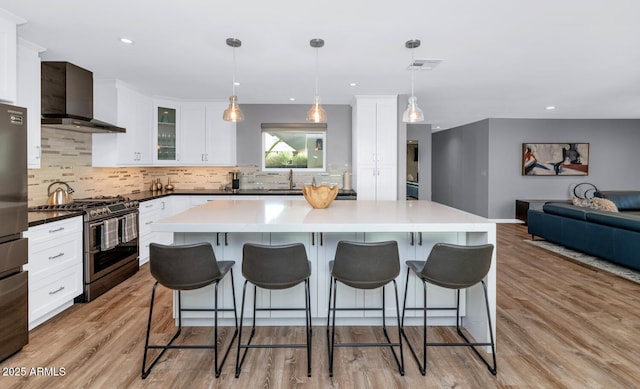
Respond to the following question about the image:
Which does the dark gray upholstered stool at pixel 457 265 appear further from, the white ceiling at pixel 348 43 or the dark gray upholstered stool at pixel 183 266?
the white ceiling at pixel 348 43

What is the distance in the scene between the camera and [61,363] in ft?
7.79

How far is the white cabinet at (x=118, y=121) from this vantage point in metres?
4.60

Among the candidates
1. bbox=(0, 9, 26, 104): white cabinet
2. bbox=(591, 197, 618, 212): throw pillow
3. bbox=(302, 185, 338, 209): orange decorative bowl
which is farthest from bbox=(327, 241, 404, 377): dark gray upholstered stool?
bbox=(591, 197, 618, 212): throw pillow

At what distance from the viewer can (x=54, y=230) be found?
9.91 feet

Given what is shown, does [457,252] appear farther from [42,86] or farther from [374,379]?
[42,86]

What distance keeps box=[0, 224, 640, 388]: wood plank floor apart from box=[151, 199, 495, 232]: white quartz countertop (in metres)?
0.91

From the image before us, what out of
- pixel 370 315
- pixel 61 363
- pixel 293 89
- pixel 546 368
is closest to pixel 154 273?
pixel 61 363

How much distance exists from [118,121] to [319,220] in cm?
361

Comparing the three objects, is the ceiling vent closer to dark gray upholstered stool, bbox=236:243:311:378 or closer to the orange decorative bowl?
the orange decorative bowl

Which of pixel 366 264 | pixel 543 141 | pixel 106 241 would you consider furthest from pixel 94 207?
pixel 543 141

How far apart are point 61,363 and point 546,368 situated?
326cm

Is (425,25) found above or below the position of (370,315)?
above

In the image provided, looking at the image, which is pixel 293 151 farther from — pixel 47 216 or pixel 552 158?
pixel 552 158

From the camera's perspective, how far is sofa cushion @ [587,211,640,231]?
13.6ft
